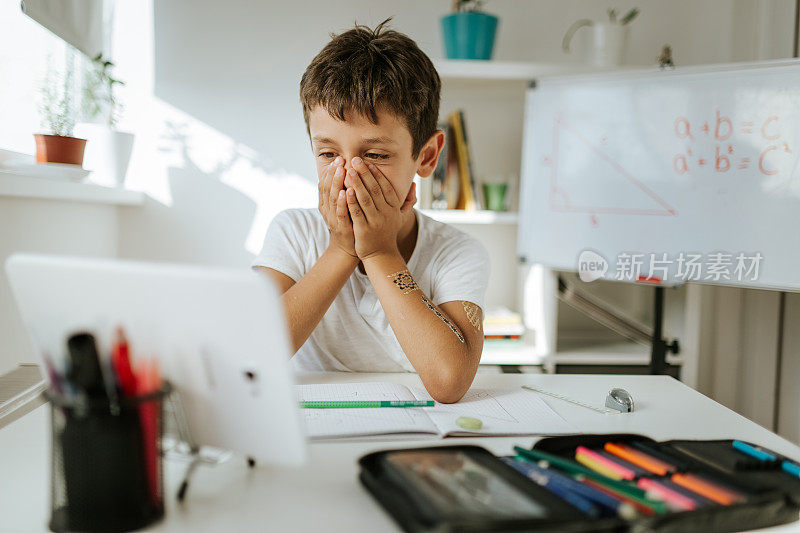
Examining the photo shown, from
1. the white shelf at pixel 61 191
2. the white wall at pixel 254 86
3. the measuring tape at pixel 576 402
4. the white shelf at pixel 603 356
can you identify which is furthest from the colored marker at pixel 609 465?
the white wall at pixel 254 86

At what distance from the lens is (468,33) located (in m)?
1.98

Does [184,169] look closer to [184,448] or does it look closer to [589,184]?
[589,184]

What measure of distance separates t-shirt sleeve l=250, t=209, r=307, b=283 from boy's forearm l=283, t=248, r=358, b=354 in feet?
0.30

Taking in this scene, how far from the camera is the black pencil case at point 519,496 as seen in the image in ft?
1.43

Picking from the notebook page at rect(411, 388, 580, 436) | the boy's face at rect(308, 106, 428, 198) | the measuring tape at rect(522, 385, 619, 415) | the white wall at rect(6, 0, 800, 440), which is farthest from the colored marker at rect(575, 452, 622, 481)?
the white wall at rect(6, 0, 800, 440)

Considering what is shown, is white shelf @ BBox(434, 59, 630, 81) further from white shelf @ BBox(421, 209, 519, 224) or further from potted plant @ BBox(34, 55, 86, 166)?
potted plant @ BBox(34, 55, 86, 166)

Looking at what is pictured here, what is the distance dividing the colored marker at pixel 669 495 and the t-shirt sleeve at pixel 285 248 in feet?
2.51

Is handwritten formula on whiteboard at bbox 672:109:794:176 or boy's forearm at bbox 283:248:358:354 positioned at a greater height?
handwritten formula on whiteboard at bbox 672:109:794:176

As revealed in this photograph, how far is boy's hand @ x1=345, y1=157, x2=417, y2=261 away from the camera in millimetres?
1057

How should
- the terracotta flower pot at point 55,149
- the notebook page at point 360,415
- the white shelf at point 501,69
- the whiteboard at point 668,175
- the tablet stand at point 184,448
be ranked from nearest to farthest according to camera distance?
1. the tablet stand at point 184,448
2. the notebook page at point 360,415
3. the terracotta flower pot at point 55,149
4. the whiteboard at point 668,175
5. the white shelf at point 501,69

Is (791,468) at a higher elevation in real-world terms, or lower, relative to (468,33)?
lower

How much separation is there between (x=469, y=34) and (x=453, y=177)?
456mm

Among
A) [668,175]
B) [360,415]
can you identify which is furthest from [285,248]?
[668,175]

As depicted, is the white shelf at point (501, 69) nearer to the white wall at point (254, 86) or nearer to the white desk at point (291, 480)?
the white wall at point (254, 86)
